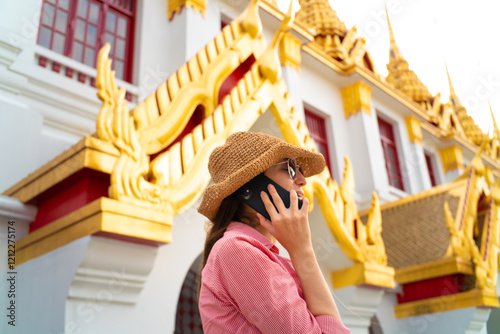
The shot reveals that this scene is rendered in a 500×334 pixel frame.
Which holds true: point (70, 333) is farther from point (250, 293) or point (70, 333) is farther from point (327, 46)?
point (327, 46)

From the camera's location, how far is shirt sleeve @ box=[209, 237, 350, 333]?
46.7 inches

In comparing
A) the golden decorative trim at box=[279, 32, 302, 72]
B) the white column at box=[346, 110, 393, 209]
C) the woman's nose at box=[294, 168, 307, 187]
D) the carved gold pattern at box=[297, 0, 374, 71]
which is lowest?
the woman's nose at box=[294, 168, 307, 187]

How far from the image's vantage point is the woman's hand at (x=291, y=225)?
1.35 meters

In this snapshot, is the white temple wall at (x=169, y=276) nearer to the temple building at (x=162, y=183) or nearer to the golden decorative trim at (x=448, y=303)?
the temple building at (x=162, y=183)

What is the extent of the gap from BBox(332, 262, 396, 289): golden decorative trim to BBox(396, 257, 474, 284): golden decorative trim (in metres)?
1.60

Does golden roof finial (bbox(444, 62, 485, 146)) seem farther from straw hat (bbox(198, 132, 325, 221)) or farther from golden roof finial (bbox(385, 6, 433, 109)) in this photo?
straw hat (bbox(198, 132, 325, 221))

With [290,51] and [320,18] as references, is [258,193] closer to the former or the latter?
[290,51]

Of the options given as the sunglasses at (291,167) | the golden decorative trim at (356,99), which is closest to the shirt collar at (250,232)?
the sunglasses at (291,167)

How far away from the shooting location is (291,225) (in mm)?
1366

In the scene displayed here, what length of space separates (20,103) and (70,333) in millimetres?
2438

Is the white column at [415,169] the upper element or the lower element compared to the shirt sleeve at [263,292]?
upper

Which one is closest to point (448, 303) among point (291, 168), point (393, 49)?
point (291, 168)

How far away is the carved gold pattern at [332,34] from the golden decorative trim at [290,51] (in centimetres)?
161

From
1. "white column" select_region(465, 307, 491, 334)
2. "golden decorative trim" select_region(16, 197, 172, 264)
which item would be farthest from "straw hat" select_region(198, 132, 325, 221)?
Result: "white column" select_region(465, 307, 491, 334)
